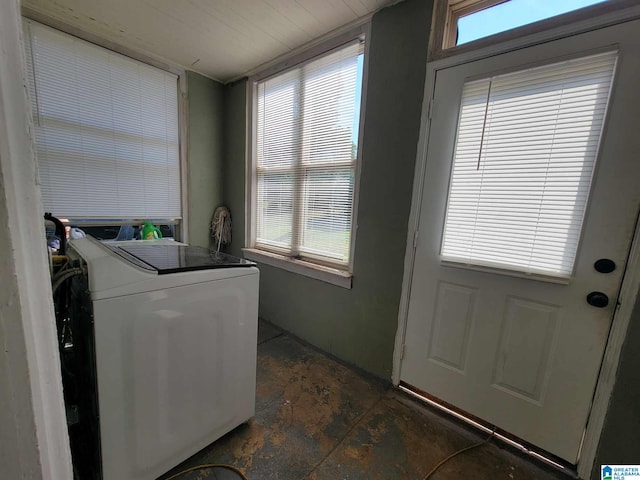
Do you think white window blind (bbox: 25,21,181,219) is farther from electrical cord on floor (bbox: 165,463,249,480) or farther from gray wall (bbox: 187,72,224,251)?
electrical cord on floor (bbox: 165,463,249,480)

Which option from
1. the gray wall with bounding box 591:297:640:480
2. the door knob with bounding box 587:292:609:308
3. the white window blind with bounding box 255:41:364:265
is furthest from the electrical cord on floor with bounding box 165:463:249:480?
the door knob with bounding box 587:292:609:308

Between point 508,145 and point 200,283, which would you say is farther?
point 508,145

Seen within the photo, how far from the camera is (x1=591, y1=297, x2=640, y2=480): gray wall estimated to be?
3.50 ft

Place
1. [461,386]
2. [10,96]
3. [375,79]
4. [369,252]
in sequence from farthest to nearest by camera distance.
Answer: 1. [369,252]
2. [375,79]
3. [461,386]
4. [10,96]

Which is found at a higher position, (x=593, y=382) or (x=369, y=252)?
(x=369, y=252)

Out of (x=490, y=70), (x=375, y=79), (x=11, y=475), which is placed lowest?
(x=11, y=475)

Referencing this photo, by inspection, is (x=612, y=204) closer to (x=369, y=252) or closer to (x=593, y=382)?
(x=593, y=382)

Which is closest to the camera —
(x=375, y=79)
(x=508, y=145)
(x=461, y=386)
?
(x=508, y=145)

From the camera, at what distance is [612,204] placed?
1.09m

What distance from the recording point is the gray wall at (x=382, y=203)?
5.06 ft

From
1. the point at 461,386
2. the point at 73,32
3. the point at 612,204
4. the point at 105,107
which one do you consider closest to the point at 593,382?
the point at 461,386

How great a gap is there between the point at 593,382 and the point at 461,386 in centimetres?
58

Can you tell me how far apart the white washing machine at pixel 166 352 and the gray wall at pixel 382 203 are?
859 mm

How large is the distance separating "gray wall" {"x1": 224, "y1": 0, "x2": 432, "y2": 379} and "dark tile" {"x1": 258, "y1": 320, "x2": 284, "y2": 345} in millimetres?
379
